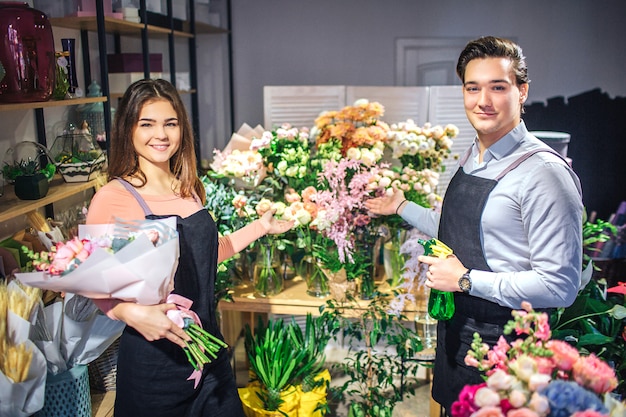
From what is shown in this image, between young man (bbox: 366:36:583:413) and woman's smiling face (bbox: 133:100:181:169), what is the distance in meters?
0.82

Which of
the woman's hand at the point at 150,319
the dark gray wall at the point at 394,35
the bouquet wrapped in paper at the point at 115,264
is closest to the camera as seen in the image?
the bouquet wrapped in paper at the point at 115,264

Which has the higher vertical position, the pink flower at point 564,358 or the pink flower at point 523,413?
the pink flower at point 564,358

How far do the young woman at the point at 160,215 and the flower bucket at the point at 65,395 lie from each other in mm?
117

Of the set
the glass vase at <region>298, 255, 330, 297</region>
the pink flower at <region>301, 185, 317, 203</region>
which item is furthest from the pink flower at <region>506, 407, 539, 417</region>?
the glass vase at <region>298, 255, 330, 297</region>

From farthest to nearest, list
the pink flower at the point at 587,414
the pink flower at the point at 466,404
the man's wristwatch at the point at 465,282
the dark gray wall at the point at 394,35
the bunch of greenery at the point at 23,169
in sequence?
the dark gray wall at the point at 394,35 < the bunch of greenery at the point at 23,169 < the man's wristwatch at the point at 465,282 < the pink flower at the point at 466,404 < the pink flower at the point at 587,414

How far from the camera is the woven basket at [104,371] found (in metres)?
2.15

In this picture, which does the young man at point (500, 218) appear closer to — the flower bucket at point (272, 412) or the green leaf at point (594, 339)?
the green leaf at point (594, 339)

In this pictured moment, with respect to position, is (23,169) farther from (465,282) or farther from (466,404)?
(466,404)

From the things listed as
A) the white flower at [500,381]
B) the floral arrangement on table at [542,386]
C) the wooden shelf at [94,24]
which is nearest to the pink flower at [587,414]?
the floral arrangement on table at [542,386]

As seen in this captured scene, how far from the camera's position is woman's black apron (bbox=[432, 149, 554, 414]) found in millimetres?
1733

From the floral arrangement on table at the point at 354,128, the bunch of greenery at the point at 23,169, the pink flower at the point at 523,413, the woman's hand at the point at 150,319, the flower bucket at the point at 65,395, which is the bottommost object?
the flower bucket at the point at 65,395

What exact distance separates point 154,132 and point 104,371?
0.97m

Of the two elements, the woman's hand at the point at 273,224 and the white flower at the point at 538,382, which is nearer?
the white flower at the point at 538,382

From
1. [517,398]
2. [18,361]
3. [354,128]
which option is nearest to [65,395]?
[18,361]
